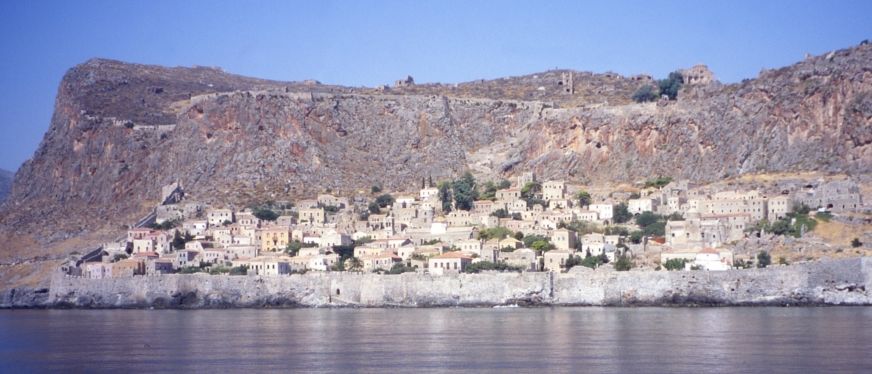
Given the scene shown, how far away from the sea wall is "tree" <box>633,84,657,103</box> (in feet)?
155

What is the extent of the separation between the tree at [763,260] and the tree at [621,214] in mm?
17047

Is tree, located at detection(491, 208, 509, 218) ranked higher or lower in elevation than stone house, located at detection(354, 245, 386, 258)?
higher

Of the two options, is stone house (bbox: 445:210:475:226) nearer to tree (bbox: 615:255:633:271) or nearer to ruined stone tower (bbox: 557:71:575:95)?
tree (bbox: 615:255:633:271)

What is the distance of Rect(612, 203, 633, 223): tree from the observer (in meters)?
105

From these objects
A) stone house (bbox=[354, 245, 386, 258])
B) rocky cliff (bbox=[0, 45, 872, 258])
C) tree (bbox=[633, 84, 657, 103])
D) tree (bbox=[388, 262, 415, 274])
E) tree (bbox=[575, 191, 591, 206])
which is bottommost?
tree (bbox=[388, 262, 415, 274])

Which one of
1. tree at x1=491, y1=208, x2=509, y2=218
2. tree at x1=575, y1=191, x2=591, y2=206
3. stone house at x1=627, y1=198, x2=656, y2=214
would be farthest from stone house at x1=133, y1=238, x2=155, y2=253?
stone house at x1=627, y1=198, x2=656, y2=214

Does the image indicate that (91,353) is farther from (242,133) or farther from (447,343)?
(242,133)

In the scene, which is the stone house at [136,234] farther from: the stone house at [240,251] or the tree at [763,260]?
Result: the tree at [763,260]

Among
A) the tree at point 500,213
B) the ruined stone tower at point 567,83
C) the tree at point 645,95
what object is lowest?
the tree at point 500,213

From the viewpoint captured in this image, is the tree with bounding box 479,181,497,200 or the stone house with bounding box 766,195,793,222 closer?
the stone house with bounding box 766,195,793,222

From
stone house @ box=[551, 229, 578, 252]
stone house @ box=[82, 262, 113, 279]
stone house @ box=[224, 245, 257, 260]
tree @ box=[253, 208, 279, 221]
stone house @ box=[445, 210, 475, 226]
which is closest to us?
stone house @ box=[551, 229, 578, 252]

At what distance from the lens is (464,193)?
112m

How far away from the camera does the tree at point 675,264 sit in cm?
8819

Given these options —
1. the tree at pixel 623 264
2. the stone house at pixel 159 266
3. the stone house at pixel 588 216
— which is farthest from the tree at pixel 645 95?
the stone house at pixel 159 266
